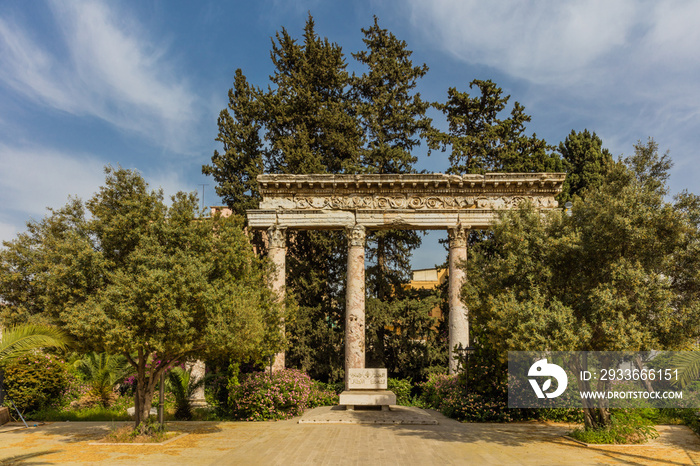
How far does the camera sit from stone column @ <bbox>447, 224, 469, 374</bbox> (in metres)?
19.8

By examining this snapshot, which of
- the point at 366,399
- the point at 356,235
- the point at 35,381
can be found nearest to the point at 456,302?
the point at 356,235

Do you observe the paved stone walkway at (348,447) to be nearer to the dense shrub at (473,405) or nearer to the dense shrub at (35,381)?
the dense shrub at (473,405)

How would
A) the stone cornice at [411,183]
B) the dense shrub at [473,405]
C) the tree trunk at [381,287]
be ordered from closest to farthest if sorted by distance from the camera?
the dense shrub at [473,405]
the stone cornice at [411,183]
the tree trunk at [381,287]

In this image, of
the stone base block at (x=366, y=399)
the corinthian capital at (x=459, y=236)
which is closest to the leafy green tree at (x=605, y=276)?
the stone base block at (x=366, y=399)

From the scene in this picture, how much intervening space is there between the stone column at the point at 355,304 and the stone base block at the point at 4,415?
11794mm

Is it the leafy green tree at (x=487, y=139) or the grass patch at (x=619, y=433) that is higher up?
the leafy green tree at (x=487, y=139)

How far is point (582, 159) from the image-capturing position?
3000cm

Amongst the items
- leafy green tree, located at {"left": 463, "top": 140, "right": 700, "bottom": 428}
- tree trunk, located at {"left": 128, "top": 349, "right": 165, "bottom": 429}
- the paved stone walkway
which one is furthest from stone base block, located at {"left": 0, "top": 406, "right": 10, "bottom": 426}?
leafy green tree, located at {"left": 463, "top": 140, "right": 700, "bottom": 428}

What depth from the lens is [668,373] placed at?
677 inches

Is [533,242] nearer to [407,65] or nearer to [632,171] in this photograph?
[632,171]

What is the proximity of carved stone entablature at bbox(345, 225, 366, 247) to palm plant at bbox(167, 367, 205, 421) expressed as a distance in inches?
320

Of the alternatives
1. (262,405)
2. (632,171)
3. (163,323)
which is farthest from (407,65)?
(163,323)

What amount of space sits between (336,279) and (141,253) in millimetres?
15360

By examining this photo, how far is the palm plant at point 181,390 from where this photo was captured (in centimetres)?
1723
